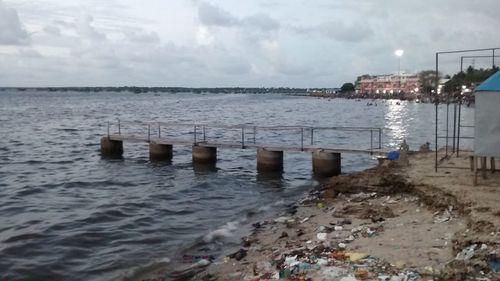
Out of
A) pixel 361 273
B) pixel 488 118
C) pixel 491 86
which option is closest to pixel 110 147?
pixel 488 118

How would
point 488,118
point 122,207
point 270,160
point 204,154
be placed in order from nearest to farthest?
1. point 488,118
2. point 122,207
3. point 270,160
4. point 204,154

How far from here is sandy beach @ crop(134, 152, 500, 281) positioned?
28.0 feet

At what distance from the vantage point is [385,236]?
10.8 meters

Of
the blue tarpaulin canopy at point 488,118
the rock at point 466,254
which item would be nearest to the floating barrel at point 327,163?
the blue tarpaulin canopy at point 488,118

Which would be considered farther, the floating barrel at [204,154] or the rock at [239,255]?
the floating barrel at [204,154]

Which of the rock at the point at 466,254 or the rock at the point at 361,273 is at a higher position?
the rock at the point at 466,254

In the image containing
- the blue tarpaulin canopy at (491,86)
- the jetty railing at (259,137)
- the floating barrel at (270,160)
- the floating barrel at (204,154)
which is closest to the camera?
the blue tarpaulin canopy at (491,86)

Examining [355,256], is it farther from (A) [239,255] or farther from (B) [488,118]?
(B) [488,118]

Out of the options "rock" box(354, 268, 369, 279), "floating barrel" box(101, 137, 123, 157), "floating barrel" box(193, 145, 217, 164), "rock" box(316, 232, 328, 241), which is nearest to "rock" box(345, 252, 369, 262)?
"rock" box(354, 268, 369, 279)

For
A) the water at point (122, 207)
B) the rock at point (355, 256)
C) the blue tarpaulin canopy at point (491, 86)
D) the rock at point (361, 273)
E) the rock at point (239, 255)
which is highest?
the blue tarpaulin canopy at point (491, 86)

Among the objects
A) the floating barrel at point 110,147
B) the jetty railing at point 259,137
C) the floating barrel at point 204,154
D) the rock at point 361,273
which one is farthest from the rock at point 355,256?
the floating barrel at point 110,147

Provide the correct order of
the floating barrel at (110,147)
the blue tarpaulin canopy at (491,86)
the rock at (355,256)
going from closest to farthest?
the rock at (355,256) < the blue tarpaulin canopy at (491,86) < the floating barrel at (110,147)

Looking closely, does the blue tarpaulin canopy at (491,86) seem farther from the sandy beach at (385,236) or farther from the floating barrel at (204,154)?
the floating barrel at (204,154)

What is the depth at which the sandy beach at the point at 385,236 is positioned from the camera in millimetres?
8547
